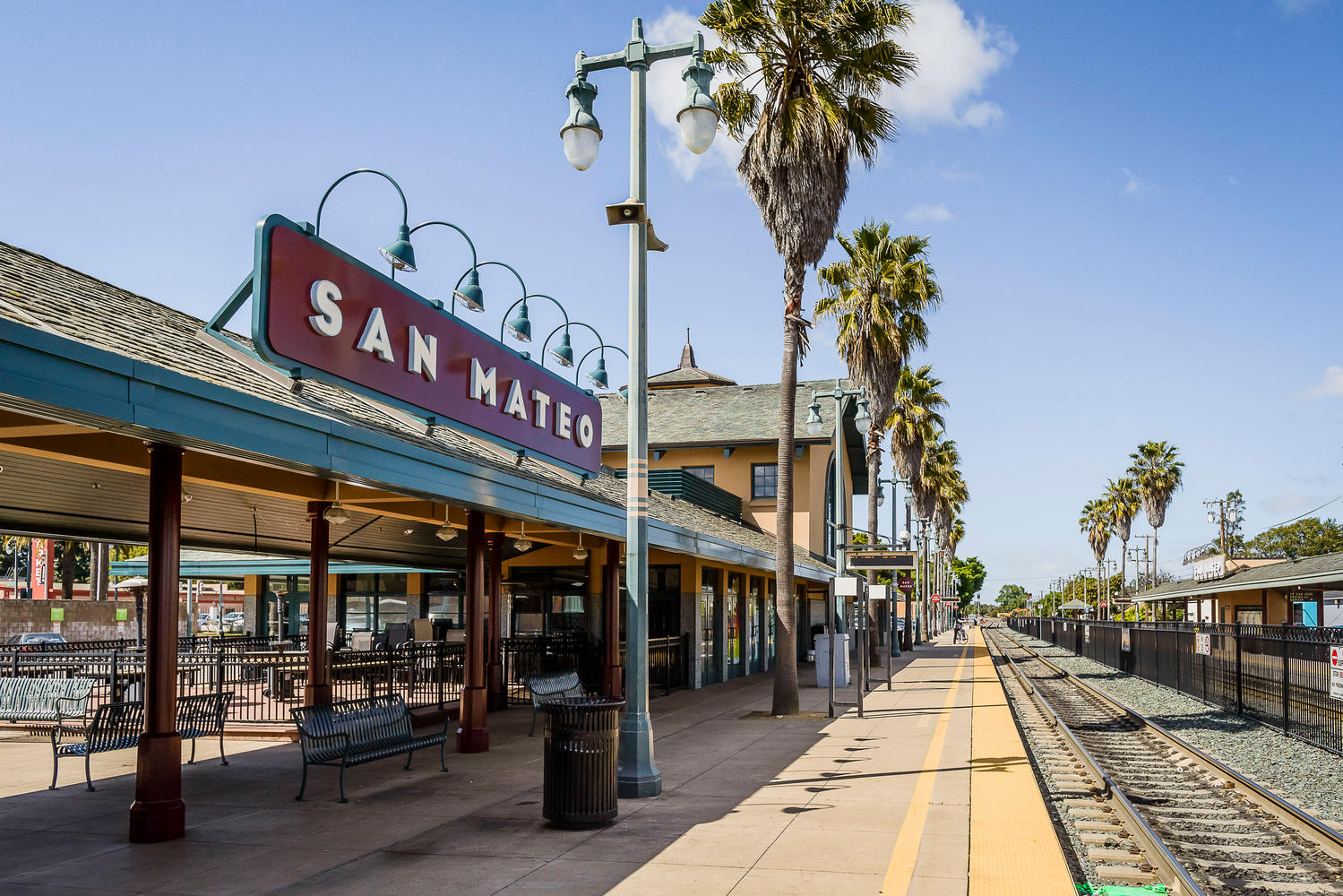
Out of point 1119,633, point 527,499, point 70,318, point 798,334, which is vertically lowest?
point 1119,633

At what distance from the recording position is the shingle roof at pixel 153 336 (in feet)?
23.8

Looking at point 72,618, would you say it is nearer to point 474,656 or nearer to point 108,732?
point 474,656

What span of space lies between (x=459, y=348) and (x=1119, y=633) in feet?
91.8

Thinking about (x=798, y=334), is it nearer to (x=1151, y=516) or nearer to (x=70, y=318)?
(x=70, y=318)

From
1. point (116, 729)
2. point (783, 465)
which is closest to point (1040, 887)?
point (116, 729)

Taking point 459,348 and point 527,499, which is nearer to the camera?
point 459,348

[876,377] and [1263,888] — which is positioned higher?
[876,377]

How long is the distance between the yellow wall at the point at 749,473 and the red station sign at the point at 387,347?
22697 millimetres

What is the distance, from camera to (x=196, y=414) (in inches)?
283

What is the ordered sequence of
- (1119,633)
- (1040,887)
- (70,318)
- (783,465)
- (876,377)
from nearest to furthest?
(1040,887), (70,318), (783,465), (876,377), (1119,633)

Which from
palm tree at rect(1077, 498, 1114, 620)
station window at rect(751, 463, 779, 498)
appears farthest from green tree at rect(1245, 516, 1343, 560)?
station window at rect(751, 463, 779, 498)

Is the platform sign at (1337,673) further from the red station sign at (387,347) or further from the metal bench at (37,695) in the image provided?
the metal bench at (37,695)

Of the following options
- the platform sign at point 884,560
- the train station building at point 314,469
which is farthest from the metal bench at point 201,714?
the platform sign at point 884,560

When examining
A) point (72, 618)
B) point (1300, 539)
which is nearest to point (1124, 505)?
point (1300, 539)
